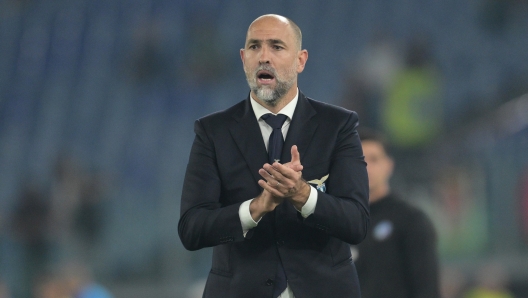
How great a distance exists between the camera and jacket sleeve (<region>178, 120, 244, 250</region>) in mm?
2047

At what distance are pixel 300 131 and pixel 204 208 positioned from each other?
0.33 meters

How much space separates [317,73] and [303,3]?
120 centimetres

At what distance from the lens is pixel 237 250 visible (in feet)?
7.04

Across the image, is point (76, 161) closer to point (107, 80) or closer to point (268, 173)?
point (107, 80)

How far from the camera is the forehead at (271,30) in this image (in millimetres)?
2148

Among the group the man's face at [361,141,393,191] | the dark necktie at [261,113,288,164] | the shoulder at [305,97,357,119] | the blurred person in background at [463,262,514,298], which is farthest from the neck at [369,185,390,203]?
the blurred person in background at [463,262,514,298]

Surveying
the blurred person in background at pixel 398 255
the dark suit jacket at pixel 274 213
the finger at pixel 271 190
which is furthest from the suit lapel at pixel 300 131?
the blurred person in background at pixel 398 255

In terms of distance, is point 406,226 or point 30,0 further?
point 30,0

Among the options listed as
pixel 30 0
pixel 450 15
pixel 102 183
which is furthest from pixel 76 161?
pixel 450 15

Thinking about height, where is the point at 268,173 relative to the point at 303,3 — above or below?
below

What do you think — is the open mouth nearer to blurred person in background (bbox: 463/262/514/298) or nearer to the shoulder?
the shoulder

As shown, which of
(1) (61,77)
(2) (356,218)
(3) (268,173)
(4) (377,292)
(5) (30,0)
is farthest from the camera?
(5) (30,0)

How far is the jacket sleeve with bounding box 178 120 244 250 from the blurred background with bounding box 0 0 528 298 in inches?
156

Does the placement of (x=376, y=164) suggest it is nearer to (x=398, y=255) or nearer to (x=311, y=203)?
(x=398, y=255)
